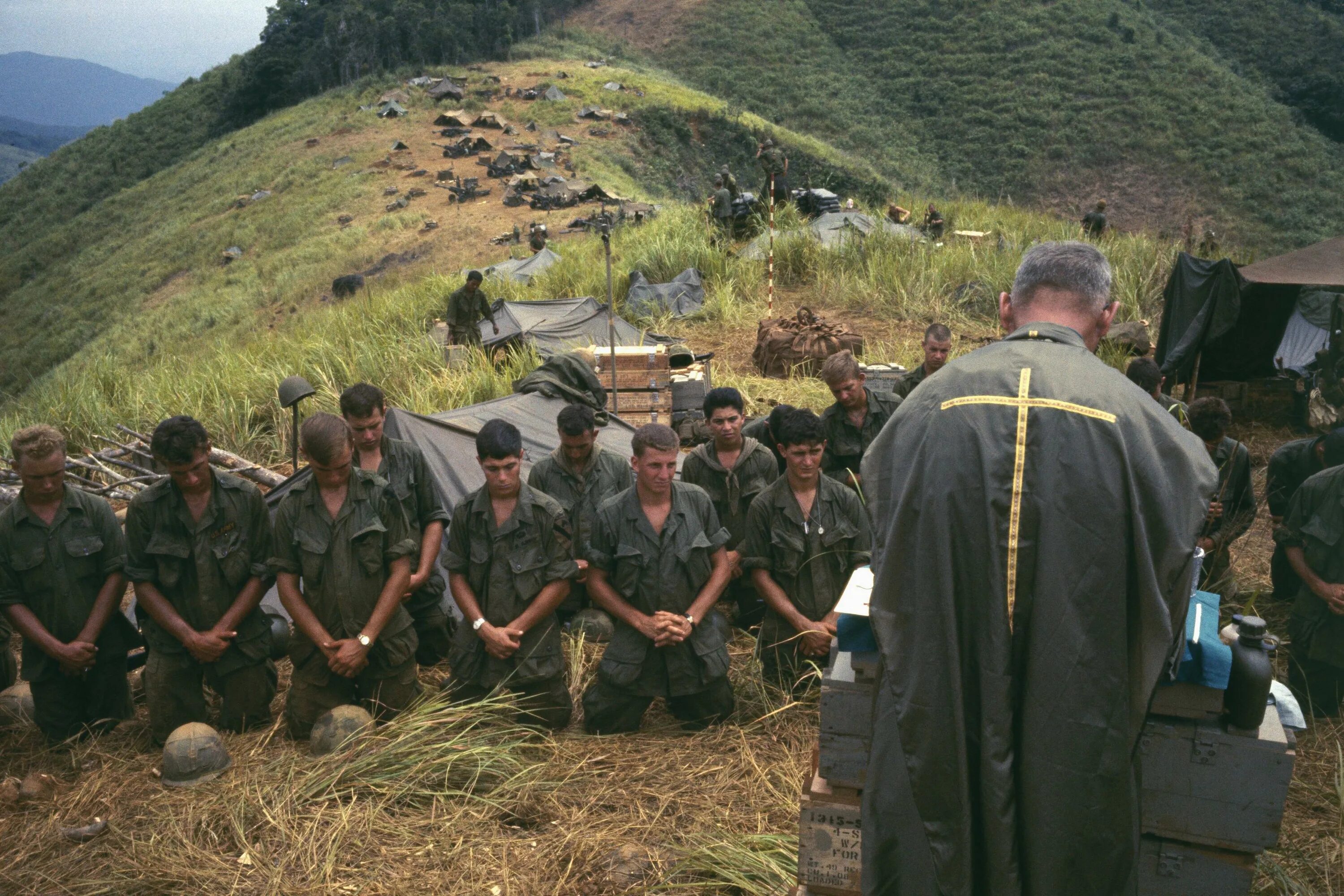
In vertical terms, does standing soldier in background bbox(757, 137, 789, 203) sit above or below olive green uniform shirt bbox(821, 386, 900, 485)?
above

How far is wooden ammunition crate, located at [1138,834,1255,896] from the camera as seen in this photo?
2.76 meters

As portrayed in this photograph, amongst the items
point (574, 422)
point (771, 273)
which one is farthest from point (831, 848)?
point (771, 273)

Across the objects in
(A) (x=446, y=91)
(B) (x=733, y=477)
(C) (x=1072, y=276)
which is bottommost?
(B) (x=733, y=477)

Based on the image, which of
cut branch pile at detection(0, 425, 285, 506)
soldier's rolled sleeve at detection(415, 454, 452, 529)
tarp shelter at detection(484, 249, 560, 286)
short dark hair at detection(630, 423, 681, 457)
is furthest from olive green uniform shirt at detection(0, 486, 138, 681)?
tarp shelter at detection(484, 249, 560, 286)

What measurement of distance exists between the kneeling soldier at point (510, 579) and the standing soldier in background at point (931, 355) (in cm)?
299

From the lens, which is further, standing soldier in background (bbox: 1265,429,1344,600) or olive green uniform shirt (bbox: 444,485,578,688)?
standing soldier in background (bbox: 1265,429,1344,600)

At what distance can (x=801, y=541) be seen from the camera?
4.98 meters

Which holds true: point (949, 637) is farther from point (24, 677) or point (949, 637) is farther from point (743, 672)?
point (24, 677)

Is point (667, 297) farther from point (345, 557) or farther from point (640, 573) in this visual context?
point (345, 557)

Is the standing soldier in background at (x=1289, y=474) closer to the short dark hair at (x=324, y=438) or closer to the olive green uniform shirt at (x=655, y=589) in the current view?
the olive green uniform shirt at (x=655, y=589)

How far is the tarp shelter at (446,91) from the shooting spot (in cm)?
4056

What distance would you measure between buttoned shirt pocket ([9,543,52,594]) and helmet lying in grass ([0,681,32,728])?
569mm

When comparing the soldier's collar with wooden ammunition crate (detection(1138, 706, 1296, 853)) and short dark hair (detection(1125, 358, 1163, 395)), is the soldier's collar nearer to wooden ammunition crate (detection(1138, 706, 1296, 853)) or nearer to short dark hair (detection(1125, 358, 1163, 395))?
wooden ammunition crate (detection(1138, 706, 1296, 853))

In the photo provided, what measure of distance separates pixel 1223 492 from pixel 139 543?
17.7 feet
